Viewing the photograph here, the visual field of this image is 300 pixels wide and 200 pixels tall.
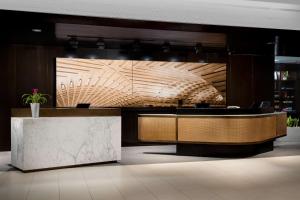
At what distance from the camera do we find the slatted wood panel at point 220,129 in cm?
865

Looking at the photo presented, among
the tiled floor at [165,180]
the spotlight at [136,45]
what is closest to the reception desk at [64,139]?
the tiled floor at [165,180]

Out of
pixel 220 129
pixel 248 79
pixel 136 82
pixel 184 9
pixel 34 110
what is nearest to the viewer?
pixel 184 9

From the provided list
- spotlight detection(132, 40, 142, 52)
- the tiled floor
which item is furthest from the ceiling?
spotlight detection(132, 40, 142, 52)

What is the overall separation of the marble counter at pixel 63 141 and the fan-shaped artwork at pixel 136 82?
3.05 metres

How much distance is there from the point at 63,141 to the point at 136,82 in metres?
4.38

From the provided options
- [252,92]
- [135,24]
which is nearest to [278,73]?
[252,92]

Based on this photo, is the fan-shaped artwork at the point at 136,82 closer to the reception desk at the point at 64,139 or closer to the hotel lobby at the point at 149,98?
the hotel lobby at the point at 149,98

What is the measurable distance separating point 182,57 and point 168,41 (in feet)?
5.27

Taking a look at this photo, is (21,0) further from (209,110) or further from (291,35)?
(291,35)

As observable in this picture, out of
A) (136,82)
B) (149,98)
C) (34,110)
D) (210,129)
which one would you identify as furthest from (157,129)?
(34,110)

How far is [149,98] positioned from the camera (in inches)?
444

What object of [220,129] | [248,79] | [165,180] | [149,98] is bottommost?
[165,180]

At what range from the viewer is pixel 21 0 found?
6125mm

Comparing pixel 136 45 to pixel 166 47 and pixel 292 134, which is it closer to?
pixel 166 47
